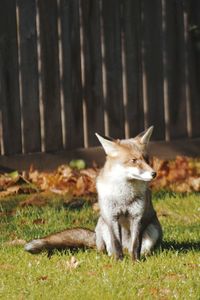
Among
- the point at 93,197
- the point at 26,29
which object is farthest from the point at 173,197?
the point at 26,29

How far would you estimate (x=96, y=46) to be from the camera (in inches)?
432

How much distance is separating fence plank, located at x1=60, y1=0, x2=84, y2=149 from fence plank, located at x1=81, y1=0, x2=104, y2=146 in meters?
0.09

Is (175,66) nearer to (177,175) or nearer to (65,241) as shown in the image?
(177,175)

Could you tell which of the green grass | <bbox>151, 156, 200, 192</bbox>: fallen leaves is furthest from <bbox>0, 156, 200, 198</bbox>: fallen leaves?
the green grass

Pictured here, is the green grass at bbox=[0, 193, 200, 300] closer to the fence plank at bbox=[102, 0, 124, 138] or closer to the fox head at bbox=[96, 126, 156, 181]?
the fox head at bbox=[96, 126, 156, 181]

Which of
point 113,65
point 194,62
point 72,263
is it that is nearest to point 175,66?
point 194,62

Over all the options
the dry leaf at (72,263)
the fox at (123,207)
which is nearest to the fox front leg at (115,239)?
the fox at (123,207)

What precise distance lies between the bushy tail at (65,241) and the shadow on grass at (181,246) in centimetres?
61

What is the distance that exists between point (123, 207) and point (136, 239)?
0.27 m

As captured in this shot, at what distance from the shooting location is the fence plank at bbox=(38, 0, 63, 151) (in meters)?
10.7

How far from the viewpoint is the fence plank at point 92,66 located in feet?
35.9

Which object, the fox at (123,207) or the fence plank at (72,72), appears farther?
the fence plank at (72,72)

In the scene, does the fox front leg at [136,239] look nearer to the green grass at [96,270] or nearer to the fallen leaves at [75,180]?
the green grass at [96,270]

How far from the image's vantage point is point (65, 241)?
717 cm
